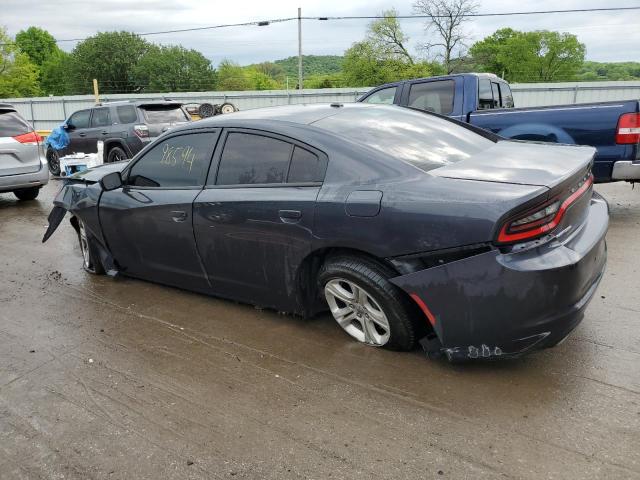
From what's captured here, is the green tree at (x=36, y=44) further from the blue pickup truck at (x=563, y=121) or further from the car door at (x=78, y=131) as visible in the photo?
the blue pickup truck at (x=563, y=121)

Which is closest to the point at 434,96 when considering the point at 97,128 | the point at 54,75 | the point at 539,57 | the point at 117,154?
the point at 117,154

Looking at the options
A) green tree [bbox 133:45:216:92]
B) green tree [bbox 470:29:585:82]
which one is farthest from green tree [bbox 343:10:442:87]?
green tree [bbox 133:45:216:92]

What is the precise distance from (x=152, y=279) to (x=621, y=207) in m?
6.25

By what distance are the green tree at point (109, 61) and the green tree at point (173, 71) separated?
2097 mm

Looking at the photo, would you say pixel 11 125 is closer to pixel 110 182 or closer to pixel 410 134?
pixel 110 182

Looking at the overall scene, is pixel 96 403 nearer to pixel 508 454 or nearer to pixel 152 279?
pixel 152 279

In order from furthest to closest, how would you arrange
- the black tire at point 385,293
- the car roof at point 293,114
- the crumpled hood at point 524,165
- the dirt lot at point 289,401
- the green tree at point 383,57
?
the green tree at point 383,57 < the car roof at point 293,114 < the black tire at point 385,293 < the crumpled hood at point 524,165 < the dirt lot at point 289,401

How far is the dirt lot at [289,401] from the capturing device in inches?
95.4

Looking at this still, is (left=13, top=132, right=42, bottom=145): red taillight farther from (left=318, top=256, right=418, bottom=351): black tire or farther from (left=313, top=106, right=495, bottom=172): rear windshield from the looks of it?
(left=318, top=256, right=418, bottom=351): black tire

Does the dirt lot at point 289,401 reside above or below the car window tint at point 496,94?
below

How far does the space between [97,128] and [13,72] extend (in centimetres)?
7630

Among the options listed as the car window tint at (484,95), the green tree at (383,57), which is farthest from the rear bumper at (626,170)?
the green tree at (383,57)

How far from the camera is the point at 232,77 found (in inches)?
4286

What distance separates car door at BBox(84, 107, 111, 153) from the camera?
1177 centimetres
